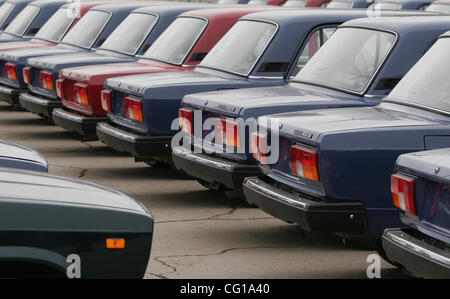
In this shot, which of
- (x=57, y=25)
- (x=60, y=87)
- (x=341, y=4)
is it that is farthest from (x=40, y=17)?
(x=60, y=87)

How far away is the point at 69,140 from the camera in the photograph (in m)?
15.0

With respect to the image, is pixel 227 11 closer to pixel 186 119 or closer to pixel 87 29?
pixel 186 119

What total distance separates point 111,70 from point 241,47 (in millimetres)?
2237

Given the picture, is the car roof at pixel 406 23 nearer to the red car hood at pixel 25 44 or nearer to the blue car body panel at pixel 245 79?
the blue car body panel at pixel 245 79

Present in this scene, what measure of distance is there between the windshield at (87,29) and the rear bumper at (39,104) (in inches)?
61.1

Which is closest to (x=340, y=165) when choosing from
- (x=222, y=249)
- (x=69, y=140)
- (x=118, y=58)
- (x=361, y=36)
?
(x=222, y=249)

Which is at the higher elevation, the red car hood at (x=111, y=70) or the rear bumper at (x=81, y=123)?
the red car hood at (x=111, y=70)

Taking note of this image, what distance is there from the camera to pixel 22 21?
20766 millimetres

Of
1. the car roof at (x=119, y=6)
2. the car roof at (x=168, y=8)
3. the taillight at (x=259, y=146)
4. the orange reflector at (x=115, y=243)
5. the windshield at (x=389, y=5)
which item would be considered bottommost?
the windshield at (x=389, y=5)

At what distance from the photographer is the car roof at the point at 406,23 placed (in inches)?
332

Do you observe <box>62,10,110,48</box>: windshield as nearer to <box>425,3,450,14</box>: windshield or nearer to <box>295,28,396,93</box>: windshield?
<box>425,3,450,14</box>: windshield

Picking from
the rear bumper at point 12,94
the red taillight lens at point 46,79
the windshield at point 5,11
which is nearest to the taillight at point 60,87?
the red taillight lens at point 46,79

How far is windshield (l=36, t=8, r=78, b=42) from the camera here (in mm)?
18234

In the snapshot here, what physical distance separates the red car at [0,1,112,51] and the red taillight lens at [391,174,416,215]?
39.7 ft
